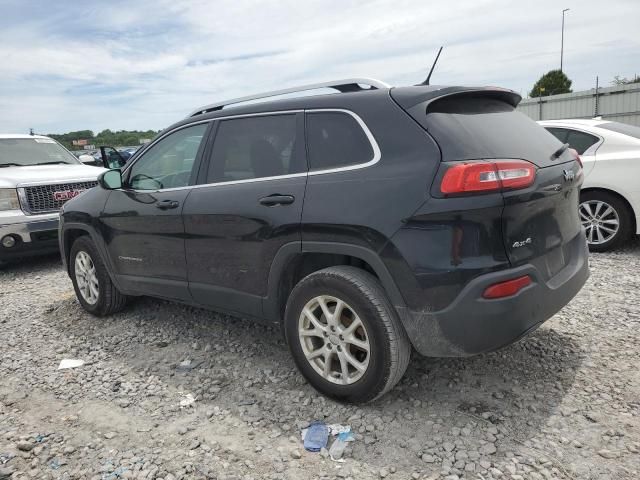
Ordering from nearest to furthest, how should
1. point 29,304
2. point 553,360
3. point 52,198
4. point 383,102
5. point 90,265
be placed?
point 383,102 < point 553,360 < point 90,265 < point 29,304 < point 52,198

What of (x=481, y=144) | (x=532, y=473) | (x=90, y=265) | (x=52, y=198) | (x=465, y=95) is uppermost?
(x=465, y=95)

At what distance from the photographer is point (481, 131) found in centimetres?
275

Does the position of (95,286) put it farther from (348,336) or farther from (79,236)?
(348,336)

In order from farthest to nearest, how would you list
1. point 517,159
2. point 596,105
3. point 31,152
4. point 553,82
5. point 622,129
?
point 553,82 < point 596,105 < point 31,152 < point 622,129 < point 517,159

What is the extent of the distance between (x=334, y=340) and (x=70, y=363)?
2.21 meters

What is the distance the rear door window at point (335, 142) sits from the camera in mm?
2879

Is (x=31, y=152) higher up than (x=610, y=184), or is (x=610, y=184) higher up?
(x=31, y=152)

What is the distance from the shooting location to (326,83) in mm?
3234

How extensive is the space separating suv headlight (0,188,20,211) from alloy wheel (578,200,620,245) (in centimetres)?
696

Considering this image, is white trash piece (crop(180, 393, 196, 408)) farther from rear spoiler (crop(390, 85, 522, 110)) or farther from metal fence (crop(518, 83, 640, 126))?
metal fence (crop(518, 83, 640, 126))

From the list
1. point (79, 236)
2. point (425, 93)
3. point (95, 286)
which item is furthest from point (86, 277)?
point (425, 93)

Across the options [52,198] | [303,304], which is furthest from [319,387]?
[52,198]

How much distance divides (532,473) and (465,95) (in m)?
1.95

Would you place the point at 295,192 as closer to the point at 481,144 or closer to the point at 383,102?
the point at 383,102
